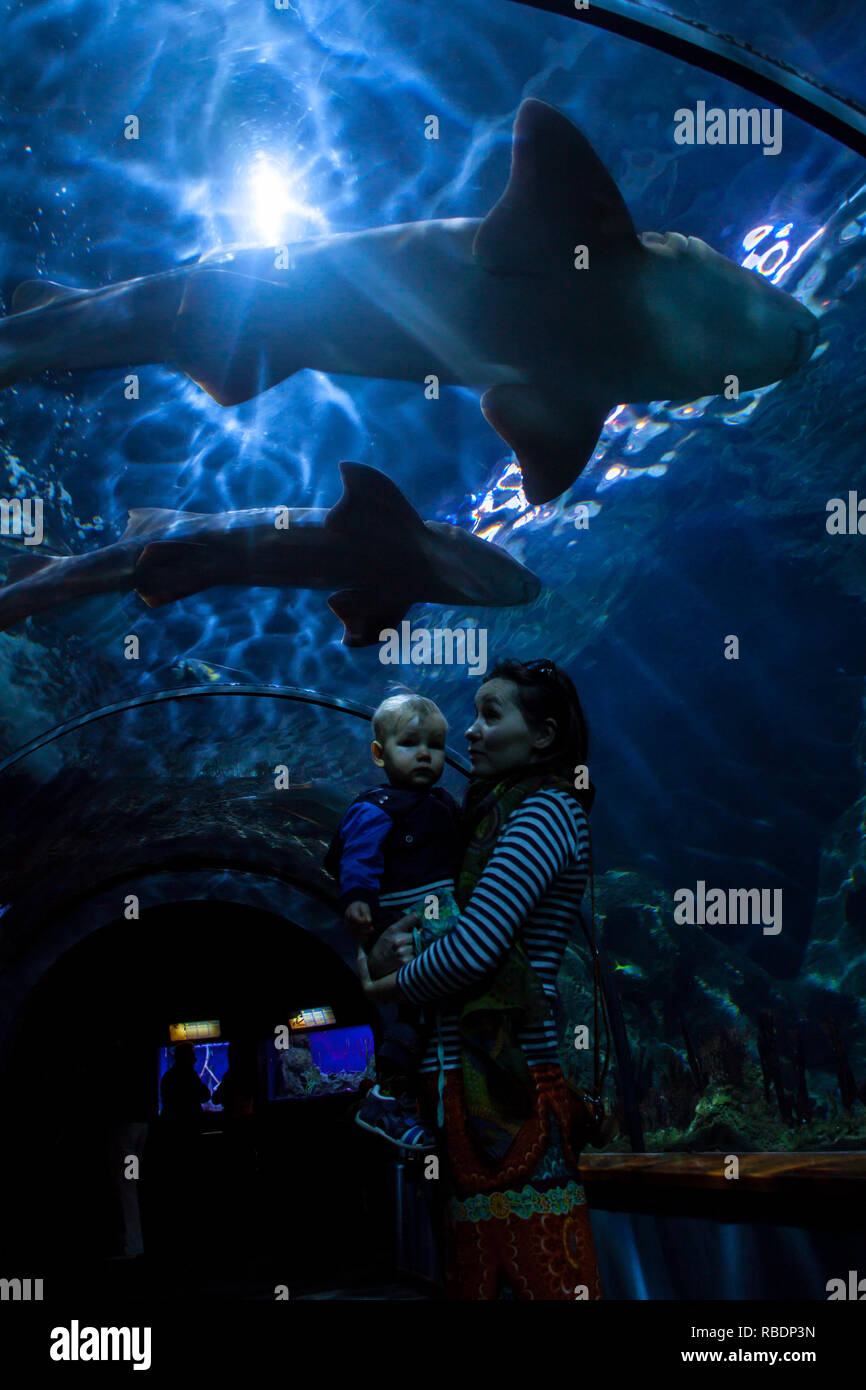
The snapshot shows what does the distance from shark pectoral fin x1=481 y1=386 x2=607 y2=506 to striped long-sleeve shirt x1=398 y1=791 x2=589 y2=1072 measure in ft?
16.4

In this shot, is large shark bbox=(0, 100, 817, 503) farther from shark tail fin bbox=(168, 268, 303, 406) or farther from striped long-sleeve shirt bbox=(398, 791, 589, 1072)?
striped long-sleeve shirt bbox=(398, 791, 589, 1072)

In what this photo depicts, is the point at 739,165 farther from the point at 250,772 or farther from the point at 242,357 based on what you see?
the point at 250,772

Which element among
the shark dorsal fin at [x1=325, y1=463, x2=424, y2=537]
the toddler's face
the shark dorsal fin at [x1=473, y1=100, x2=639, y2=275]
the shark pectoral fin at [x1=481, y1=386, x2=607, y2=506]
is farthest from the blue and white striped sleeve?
A: the shark dorsal fin at [x1=325, y1=463, x2=424, y2=537]

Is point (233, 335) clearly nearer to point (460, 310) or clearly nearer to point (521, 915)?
point (460, 310)

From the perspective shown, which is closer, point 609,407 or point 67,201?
point 67,201

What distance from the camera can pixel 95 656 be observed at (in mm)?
8367

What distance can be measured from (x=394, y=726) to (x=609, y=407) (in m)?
4.97

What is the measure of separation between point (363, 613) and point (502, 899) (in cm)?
653

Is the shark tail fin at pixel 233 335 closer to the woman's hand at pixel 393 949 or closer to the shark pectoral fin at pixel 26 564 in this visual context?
the shark pectoral fin at pixel 26 564

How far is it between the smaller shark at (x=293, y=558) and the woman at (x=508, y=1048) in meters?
5.38

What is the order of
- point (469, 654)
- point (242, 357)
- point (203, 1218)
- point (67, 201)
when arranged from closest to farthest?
point (67, 201) → point (242, 357) → point (469, 654) → point (203, 1218)

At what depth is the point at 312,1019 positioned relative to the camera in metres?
17.9

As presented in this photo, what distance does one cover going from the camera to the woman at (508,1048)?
1666mm
